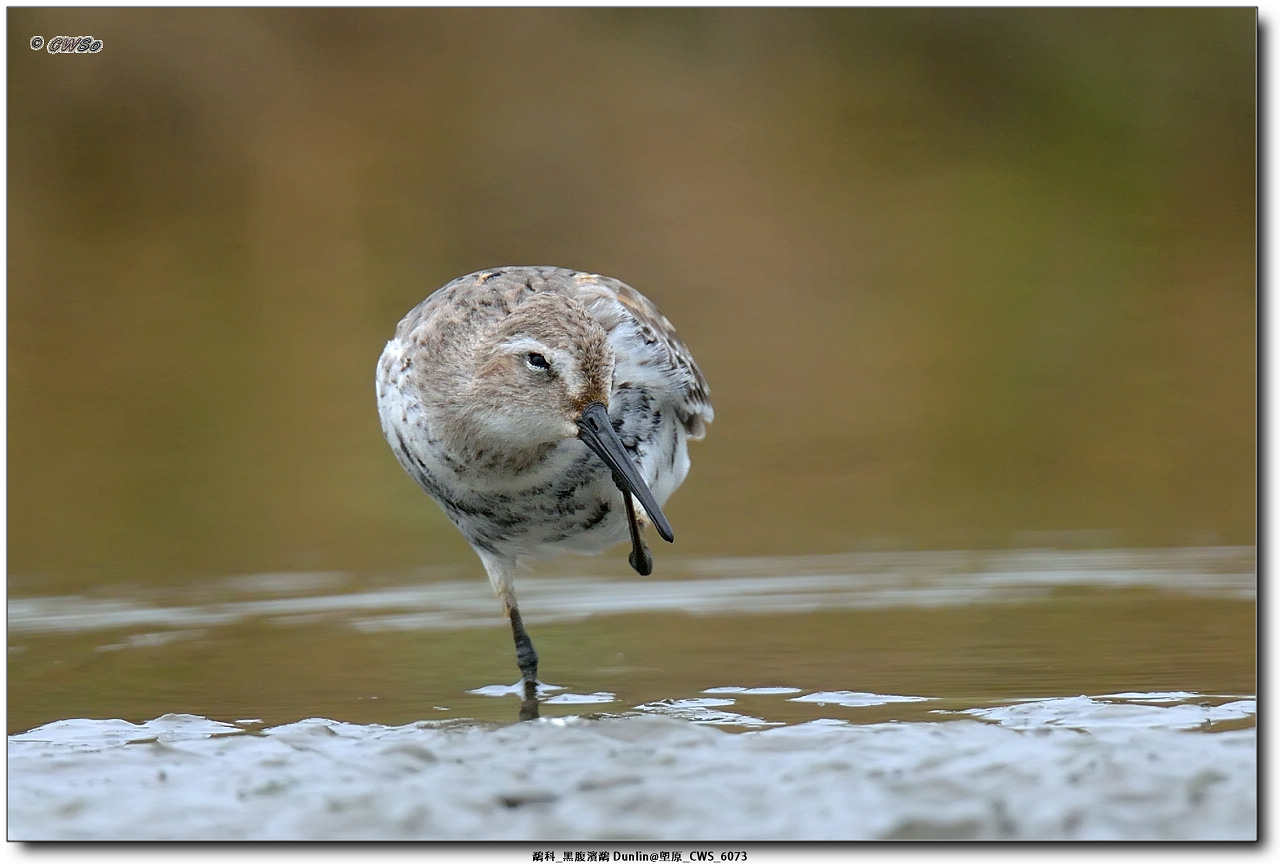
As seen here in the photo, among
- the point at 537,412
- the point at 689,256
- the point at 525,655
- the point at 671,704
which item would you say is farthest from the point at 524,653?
the point at 689,256

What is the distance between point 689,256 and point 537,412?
14.4 ft

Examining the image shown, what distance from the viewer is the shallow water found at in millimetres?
4625

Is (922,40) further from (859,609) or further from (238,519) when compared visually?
(238,519)

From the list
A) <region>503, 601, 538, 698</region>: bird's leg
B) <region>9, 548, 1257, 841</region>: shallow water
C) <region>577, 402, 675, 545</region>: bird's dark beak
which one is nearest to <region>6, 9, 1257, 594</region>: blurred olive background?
<region>9, 548, 1257, 841</region>: shallow water

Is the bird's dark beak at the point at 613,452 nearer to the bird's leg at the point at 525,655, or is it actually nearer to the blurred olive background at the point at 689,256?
the bird's leg at the point at 525,655

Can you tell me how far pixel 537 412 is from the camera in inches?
234

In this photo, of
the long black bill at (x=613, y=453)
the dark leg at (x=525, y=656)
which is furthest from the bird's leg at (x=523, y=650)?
the long black bill at (x=613, y=453)

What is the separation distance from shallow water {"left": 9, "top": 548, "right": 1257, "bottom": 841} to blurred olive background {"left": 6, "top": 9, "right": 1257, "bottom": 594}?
31.9 inches

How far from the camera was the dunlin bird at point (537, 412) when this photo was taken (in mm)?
5934

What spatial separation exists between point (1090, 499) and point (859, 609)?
2651 millimetres

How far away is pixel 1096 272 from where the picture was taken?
1031 cm

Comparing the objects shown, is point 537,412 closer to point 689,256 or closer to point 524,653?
point 524,653

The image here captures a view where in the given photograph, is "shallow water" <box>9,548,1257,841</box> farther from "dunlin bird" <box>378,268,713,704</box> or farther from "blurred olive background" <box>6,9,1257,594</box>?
"blurred olive background" <box>6,9,1257,594</box>

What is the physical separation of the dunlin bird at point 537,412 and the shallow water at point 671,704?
2.30 feet
